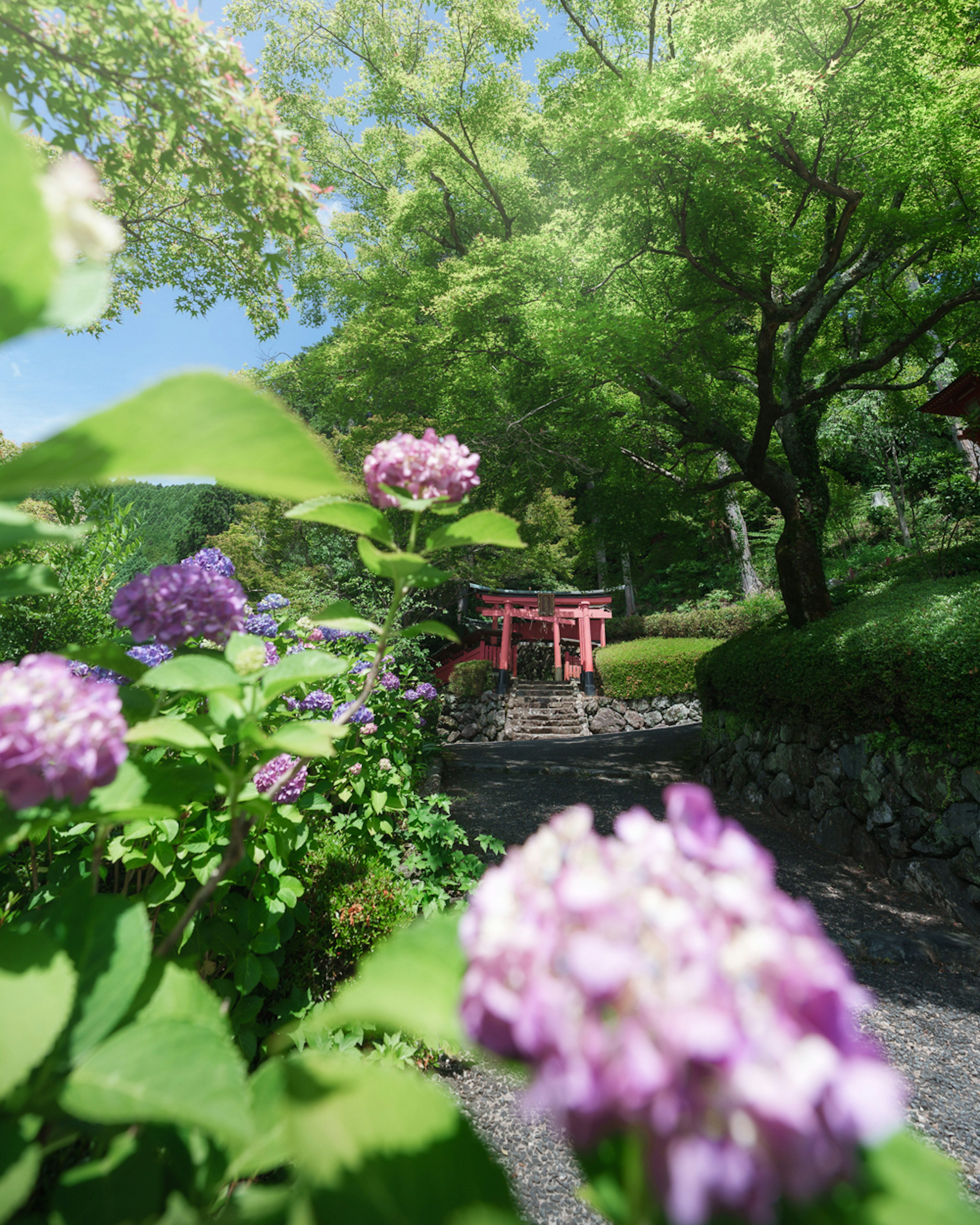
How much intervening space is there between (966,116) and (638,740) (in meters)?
9.08

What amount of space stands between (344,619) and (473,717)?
1267 centimetres

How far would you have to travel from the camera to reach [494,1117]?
2.29 metres

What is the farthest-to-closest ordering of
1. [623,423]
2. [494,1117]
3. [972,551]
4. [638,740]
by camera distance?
1. [638,740]
2. [623,423]
3. [972,551]
4. [494,1117]

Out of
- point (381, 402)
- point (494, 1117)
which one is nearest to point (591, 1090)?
point (494, 1117)

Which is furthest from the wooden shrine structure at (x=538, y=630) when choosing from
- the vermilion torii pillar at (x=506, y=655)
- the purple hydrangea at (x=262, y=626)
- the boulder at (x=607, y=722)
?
the purple hydrangea at (x=262, y=626)

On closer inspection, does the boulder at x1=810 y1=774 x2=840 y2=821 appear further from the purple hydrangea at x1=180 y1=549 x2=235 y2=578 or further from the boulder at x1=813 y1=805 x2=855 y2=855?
the purple hydrangea at x1=180 y1=549 x2=235 y2=578

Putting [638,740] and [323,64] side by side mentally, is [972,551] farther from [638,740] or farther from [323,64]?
[323,64]

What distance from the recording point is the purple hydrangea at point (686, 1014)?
277 millimetres

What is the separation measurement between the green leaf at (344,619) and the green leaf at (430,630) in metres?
0.05

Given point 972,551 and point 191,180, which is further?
point 972,551

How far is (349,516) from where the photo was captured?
84 cm

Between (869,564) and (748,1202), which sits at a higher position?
(869,564)

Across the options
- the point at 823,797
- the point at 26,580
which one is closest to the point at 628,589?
the point at 823,797

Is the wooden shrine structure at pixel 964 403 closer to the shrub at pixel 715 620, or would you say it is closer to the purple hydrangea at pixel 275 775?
the shrub at pixel 715 620
